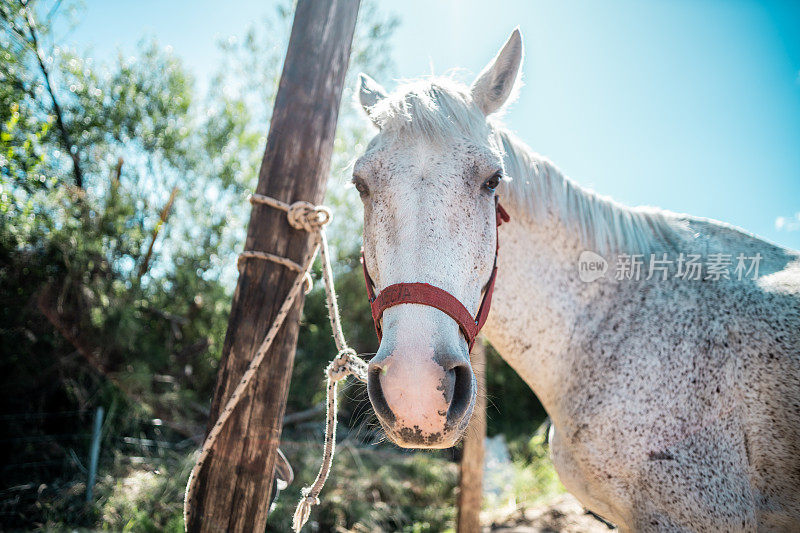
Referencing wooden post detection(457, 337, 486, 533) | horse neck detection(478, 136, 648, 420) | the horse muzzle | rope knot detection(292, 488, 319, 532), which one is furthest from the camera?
wooden post detection(457, 337, 486, 533)

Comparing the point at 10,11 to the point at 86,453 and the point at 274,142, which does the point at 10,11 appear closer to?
the point at 86,453

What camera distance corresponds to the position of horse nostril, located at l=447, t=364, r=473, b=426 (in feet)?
3.90

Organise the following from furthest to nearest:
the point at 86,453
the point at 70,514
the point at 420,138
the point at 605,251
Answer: the point at 86,453
the point at 70,514
the point at 605,251
the point at 420,138

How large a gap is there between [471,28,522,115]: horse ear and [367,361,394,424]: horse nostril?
1284mm

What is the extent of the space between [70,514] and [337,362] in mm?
4330

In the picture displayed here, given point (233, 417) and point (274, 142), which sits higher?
point (274, 142)

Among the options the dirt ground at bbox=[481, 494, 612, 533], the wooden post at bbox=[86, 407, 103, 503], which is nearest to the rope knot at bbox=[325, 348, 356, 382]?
the dirt ground at bbox=[481, 494, 612, 533]

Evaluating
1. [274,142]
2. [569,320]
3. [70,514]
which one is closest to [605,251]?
[569,320]

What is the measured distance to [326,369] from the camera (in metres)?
1.69

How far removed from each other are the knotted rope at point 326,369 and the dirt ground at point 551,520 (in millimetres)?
4121

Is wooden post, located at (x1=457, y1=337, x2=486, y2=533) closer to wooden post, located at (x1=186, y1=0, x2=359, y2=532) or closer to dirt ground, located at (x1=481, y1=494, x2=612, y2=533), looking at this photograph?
dirt ground, located at (x1=481, y1=494, x2=612, y2=533)

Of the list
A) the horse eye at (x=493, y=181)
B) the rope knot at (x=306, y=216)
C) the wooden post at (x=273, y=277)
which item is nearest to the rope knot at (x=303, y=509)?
the wooden post at (x=273, y=277)

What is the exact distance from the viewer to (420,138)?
158 cm

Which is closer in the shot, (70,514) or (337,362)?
(337,362)
